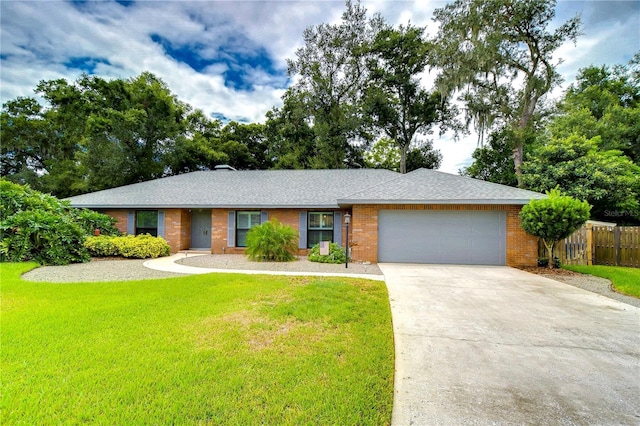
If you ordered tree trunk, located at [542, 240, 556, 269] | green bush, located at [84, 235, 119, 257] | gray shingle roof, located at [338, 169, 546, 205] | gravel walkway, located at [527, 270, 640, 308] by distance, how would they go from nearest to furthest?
gravel walkway, located at [527, 270, 640, 308]
tree trunk, located at [542, 240, 556, 269]
gray shingle roof, located at [338, 169, 546, 205]
green bush, located at [84, 235, 119, 257]

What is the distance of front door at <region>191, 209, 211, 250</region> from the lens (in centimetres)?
1420

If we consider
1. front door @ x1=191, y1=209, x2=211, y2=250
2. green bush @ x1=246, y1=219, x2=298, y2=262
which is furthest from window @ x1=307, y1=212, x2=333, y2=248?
front door @ x1=191, y1=209, x2=211, y2=250

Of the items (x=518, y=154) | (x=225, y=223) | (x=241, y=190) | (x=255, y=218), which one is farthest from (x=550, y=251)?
(x=241, y=190)

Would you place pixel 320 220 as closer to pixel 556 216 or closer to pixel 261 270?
pixel 261 270

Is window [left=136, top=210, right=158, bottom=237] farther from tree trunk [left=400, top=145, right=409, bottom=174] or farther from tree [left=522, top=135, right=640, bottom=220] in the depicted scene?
tree [left=522, top=135, right=640, bottom=220]

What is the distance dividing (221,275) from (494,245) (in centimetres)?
922

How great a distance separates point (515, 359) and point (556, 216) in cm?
700

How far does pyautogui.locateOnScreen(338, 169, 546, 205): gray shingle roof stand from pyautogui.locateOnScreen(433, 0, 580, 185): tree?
8.17 meters

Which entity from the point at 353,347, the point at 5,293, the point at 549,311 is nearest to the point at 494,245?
the point at 549,311

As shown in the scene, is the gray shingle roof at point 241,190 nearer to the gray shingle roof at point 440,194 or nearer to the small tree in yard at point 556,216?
the gray shingle roof at point 440,194

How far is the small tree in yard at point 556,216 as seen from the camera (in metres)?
8.23

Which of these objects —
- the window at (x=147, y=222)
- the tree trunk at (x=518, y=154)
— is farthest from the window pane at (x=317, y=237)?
the tree trunk at (x=518, y=154)

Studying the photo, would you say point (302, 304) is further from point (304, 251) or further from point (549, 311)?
point (304, 251)

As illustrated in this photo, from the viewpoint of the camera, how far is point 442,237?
1048 centimetres
